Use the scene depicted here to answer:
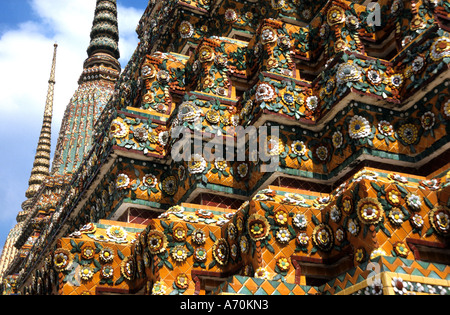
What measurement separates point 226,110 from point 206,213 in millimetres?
1929

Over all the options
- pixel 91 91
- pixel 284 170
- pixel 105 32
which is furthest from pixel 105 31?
pixel 284 170

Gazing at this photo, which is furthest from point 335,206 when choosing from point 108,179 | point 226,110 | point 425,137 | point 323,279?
point 108,179

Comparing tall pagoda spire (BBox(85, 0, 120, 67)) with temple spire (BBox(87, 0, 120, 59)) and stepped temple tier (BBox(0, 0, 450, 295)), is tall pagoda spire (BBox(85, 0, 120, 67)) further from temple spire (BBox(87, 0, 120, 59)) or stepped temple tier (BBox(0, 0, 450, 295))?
stepped temple tier (BBox(0, 0, 450, 295))

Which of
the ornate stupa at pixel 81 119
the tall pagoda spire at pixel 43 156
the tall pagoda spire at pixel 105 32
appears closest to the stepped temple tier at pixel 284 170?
the ornate stupa at pixel 81 119

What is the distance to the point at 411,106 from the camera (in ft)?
22.9

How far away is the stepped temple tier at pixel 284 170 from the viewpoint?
5452 mm

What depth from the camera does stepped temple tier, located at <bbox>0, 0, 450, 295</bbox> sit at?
5452 millimetres

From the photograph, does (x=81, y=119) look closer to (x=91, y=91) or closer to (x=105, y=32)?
(x=91, y=91)

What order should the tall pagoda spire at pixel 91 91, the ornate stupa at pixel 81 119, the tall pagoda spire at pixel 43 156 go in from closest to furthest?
the ornate stupa at pixel 81 119 < the tall pagoda spire at pixel 91 91 < the tall pagoda spire at pixel 43 156

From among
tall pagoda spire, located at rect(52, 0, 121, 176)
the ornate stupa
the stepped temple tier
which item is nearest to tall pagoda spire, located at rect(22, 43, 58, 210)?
the ornate stupa

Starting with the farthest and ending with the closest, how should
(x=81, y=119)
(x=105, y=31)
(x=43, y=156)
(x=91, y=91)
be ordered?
(x=43, y=156) → (x=105, y=31) → (x=91, y=91) → (x=81, y=119)

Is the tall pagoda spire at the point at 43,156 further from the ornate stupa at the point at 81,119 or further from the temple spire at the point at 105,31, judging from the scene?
the temple spire at the point at 105,31

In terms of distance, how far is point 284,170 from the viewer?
730cm
